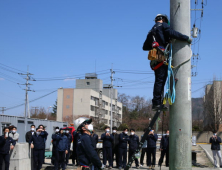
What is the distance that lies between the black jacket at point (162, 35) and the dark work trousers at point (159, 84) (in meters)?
0.39

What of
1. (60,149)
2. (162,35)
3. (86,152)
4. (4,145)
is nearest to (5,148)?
(4,145)

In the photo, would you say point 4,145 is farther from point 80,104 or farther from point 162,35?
point 80,104

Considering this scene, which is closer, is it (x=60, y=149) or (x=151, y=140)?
(x=60, y=149)

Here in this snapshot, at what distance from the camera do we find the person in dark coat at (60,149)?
15.4m

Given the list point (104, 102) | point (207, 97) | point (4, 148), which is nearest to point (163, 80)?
point (4, 148)

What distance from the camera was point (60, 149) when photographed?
1545cm

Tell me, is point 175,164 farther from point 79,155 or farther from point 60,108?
point 60,108

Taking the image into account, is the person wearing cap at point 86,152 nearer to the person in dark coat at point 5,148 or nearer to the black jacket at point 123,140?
the person in dark coat at point 5,148

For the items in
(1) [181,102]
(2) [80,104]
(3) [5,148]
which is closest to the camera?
(1) [181,102]

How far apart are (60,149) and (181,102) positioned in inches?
461

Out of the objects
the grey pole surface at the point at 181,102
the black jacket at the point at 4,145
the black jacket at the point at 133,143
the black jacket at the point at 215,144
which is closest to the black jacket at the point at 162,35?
the grey pole surface at the point at 181,102

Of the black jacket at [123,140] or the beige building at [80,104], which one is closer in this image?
the black jacket at [123,140]

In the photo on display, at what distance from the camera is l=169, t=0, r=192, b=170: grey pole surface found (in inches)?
181

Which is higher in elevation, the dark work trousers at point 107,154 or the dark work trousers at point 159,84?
the dark work trousers at point 159,84
